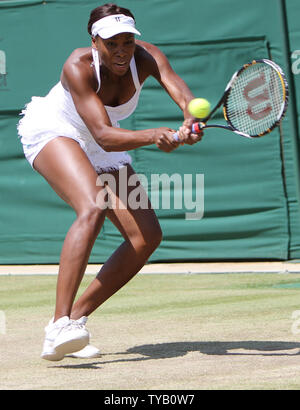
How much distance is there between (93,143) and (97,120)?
0.44 metres

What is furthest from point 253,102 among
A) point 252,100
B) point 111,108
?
point 111,108

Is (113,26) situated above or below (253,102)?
above

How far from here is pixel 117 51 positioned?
443 cm

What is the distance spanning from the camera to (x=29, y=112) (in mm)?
4875

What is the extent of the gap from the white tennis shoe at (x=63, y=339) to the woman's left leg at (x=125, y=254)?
367mm

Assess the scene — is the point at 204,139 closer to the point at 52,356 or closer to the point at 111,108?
the point at 111,108

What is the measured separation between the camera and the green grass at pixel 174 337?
3.92m

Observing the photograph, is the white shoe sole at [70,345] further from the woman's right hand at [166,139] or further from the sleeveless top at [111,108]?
the sleeveless top at [111,108]

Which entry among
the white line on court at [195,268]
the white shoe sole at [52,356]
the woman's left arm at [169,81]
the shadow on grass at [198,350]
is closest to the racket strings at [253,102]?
the woman's left arm at [169,81]

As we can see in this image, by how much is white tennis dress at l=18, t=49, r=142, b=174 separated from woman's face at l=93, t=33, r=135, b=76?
0.58 ft
